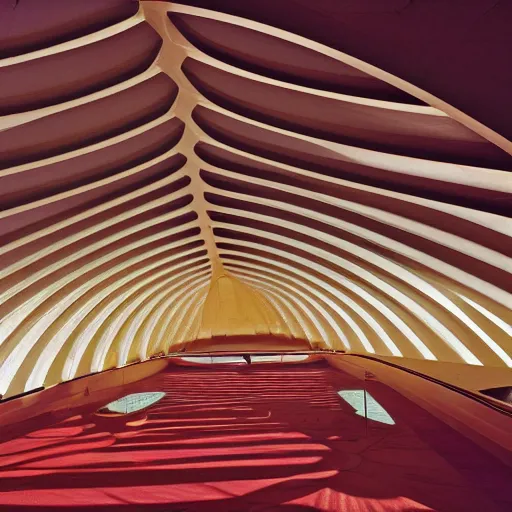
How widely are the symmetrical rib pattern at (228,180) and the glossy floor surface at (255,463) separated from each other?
3568 millimetres

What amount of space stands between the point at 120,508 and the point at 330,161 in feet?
25.1

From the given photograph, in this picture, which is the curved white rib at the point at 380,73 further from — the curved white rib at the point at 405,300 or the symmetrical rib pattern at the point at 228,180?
the curved white rib at the point at 405,300

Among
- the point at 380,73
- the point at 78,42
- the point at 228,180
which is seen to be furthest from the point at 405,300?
the point at 78,42

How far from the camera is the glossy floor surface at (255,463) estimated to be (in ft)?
12.3

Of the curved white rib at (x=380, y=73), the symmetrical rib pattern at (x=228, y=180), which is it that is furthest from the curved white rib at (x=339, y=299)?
the curved white rib at (x=380, y=73)

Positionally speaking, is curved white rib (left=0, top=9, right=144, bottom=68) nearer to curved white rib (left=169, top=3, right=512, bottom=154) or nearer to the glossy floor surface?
curved white rib (left=169, top=3, right=512, bottom=154)

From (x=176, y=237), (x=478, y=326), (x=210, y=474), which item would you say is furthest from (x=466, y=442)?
(x=176, y=237)

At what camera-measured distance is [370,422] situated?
19.9 ft

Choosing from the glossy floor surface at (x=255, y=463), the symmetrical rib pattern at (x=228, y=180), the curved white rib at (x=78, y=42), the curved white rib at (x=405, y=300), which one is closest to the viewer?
the glossy floor surface at (x=255, y=463)

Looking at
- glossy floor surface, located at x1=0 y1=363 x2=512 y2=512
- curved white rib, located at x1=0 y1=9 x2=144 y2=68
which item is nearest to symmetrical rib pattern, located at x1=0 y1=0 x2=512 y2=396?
curved white rib, located at x1=0 y1=9 x2=144 y2=68

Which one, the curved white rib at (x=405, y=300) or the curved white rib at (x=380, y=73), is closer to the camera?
the curved white rib at (x=380, y=73)

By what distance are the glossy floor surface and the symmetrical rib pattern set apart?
357 cm

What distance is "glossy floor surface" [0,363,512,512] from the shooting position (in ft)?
12.3

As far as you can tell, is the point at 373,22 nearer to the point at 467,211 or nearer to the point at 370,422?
the point at 370,422
